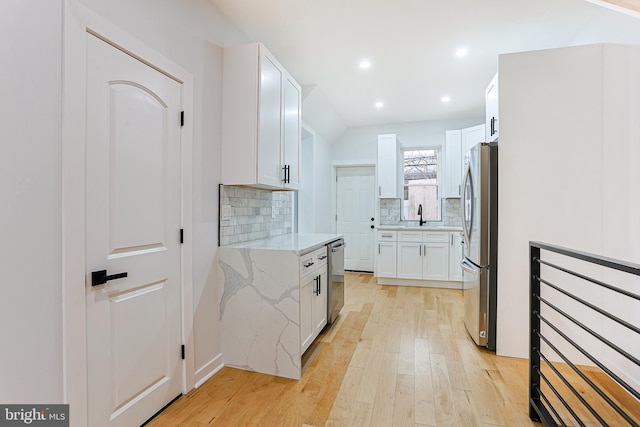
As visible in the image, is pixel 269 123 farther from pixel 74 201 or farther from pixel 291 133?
pixel 74 201

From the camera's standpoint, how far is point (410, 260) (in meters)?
4.97

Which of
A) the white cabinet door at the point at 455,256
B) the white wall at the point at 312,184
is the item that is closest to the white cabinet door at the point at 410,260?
the white cabinet door at the point at 455,256

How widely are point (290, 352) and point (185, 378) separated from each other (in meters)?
0.71

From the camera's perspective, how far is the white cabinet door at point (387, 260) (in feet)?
16.5

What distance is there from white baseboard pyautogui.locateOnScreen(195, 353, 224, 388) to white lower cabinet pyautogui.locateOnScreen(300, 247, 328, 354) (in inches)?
26.0

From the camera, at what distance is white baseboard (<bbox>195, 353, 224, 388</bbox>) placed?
2.13 meters

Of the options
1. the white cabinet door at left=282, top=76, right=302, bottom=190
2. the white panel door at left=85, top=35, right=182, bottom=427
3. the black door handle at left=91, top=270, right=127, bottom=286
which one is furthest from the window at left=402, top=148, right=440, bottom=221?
the black door handle at left=91, top=270, right=127, bottom=286

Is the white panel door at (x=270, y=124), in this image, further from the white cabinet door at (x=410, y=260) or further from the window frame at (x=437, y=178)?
the window frame at (x=437, y=178)

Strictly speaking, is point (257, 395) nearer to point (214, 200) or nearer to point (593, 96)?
point (214, 200)

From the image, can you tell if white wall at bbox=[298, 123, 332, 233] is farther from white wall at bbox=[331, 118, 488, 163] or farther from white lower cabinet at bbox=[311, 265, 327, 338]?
white lower cabinet at bbox=[311, 265, 327, 338]

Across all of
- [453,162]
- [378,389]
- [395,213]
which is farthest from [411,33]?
[395,213]

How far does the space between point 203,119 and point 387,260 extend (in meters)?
3.76

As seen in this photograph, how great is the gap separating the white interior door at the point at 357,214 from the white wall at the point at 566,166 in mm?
3434

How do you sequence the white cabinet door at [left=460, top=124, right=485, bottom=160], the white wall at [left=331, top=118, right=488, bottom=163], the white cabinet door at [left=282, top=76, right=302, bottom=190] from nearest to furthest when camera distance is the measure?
1. the white cabinet door at [left=282, top=76, right=302, bottom=190]
2. the white cabinet door at [left=460, top=124, right=485, bottom=160]
3. the white wall at [left=331, top=118, right=488, bottom=163]
